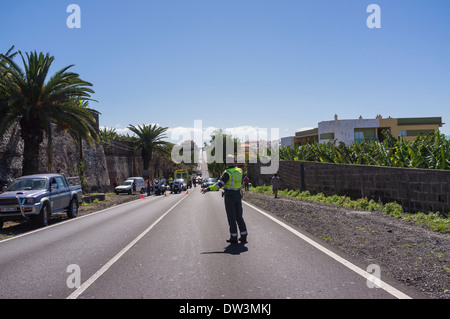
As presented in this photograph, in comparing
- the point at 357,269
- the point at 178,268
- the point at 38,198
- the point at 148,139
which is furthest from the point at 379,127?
the point at 178,268

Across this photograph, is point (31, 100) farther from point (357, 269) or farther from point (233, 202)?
point (357, 269)

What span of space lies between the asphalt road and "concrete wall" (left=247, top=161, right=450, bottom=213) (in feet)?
17.7

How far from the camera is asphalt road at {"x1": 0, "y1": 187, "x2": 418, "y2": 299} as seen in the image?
4.97m

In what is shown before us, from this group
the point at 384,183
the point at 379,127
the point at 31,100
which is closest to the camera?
the point at 384,183

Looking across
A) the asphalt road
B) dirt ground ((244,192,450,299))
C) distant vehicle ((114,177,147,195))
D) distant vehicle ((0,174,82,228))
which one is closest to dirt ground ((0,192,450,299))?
dirt ground ((244,192,450,299))

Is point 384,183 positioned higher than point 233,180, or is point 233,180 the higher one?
point 233,180

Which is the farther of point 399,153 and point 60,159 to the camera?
point 60,159

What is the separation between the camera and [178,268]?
20.6 ft

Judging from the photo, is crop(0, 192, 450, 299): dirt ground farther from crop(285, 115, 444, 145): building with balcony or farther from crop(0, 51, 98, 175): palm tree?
crop(285, 115, 444, 145): building with balcony

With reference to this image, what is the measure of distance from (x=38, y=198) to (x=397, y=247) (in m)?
11.3

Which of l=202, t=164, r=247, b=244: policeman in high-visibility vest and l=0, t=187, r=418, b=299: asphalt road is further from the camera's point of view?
l=202, t=164, r=247, b=244: policeman in high-visibility vest

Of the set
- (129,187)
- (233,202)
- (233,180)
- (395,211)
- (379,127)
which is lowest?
(129,187)
